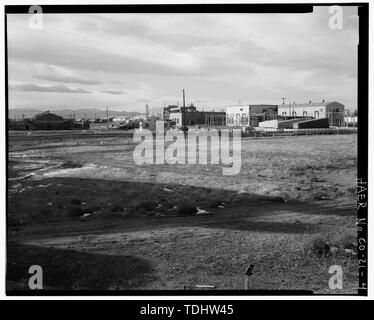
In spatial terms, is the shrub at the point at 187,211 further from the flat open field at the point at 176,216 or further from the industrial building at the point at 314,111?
the industrial building at the point at 314,111

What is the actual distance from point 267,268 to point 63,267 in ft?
10.6

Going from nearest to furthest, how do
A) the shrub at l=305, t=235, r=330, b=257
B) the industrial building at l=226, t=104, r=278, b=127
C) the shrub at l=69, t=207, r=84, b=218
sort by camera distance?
1. the shrub at l=305, t=235, r=330, b=257
2. the industrial building at l=226, t=104, r=278, b=127
3. the shrub at l=69, t=207, r=84, b=218

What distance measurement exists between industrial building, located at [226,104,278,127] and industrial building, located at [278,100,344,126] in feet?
0.85

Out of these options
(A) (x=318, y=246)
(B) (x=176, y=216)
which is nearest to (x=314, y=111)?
(A) (x=318, y=246)

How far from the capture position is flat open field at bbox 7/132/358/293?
18.2 ft

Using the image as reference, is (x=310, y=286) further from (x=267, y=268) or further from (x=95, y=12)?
(x=95, y=12)

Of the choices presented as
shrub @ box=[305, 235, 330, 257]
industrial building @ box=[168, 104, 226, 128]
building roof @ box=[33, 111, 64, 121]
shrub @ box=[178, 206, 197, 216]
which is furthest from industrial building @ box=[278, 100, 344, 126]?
building roof @ box=[33, 111, 64, 121]

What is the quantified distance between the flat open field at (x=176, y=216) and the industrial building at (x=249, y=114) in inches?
58.0

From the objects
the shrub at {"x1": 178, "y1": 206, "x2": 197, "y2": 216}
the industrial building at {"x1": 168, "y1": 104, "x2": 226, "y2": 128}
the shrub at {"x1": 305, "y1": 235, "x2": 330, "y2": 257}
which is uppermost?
the industrial building at {"x1": 168, "y1": 104, "x2": 226, "y2": 128}

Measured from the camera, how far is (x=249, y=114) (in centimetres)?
710

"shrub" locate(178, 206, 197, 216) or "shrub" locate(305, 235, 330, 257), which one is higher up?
"shrub" locate(178, 206, 197, 216)

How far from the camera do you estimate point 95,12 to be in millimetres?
4895

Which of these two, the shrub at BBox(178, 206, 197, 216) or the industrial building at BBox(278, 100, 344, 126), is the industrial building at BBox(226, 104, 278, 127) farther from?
the shrub at BBox(178, 206, 197, 216)
